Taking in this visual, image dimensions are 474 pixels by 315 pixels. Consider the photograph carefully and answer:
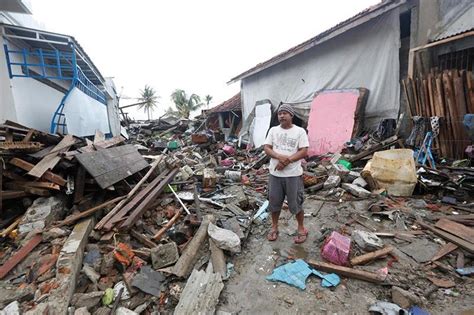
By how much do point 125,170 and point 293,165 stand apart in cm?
308

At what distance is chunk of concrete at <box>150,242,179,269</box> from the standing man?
55.6 inches

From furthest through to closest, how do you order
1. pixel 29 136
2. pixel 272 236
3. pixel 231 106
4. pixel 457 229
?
pixel 231 106 < pixel 29 136 < pixel 272 236 < pixel 457 229

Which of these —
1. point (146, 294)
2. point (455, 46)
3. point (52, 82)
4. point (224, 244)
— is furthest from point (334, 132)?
point (52, 82)

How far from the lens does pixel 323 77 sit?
821cm

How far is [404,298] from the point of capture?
6.81ft

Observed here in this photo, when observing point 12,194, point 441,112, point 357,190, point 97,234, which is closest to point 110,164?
point 12,194

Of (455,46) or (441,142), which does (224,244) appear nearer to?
(441,142)

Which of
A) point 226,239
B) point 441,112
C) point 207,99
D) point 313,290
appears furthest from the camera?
point 207,99

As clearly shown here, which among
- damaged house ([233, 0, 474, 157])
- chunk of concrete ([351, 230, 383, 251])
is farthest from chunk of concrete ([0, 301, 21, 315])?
damaged house ([233, 0, 474, 157])

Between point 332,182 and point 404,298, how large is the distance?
9.85 feet

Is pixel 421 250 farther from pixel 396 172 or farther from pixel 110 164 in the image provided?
pixel 110 164

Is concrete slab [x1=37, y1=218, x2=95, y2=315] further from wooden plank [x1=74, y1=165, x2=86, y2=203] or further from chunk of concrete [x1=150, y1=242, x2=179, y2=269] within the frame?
chunk of concrete [x1=150, y1=242, x2=179, y2=269]

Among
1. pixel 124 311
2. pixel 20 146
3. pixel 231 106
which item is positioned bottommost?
pixel 124 311

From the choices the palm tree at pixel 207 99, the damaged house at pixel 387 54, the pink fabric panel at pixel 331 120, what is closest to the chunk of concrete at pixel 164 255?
the pink fabric panel at pixel 331 120
